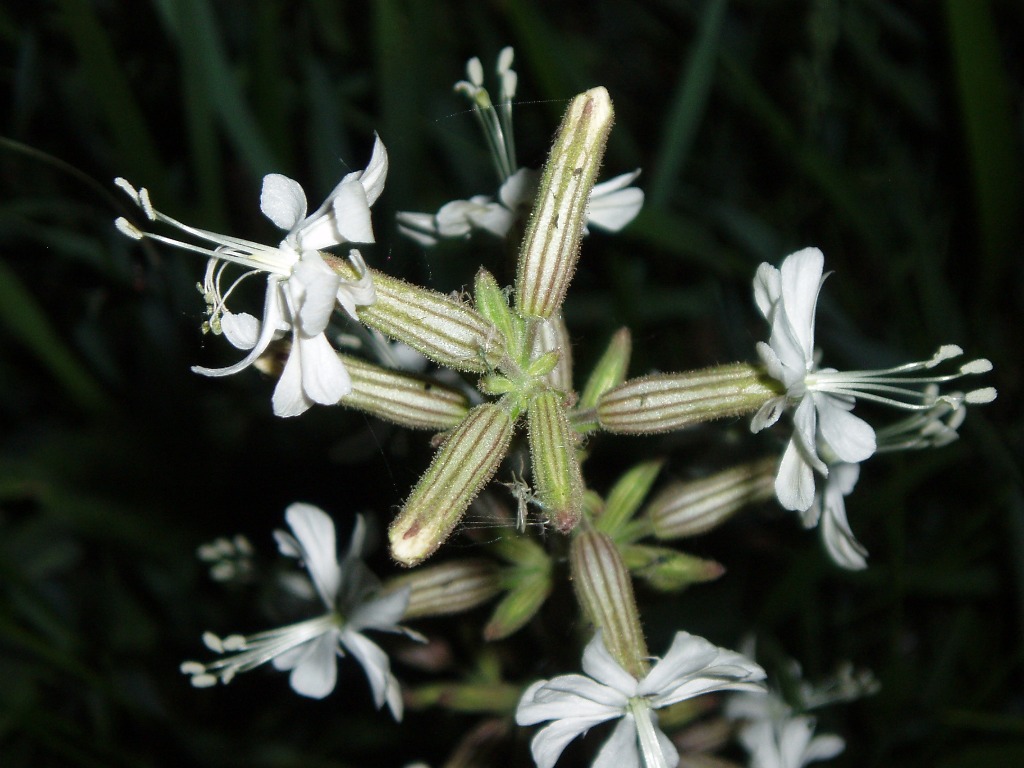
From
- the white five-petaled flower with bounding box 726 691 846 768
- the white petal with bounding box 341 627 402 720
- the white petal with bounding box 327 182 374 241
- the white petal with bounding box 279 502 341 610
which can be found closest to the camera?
the white petal with bounding box 327 182 374 241

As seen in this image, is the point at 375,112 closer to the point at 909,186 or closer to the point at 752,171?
the point at 752,171

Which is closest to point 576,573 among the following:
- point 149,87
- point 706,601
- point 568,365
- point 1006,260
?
point 568,365

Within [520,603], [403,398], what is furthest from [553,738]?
[403,398]

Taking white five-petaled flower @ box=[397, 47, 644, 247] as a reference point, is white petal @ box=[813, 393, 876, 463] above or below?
below

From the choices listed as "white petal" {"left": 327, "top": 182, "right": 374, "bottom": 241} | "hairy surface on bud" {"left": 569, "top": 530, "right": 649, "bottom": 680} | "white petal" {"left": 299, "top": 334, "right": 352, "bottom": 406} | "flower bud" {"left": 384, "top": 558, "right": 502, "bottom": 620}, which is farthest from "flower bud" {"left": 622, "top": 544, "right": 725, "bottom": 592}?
"white petal" {"left": 327, "top": 182, "right": 374, "bottom": 241}

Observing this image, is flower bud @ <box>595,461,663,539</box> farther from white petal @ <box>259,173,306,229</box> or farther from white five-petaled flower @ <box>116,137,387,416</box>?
white petal @ <box>259,173,306,229</box>

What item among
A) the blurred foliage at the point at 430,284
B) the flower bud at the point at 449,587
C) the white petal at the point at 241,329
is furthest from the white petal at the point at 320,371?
the blurred foliage at the point at 430,284

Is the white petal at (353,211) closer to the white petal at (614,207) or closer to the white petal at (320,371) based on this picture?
the white petal at (320,371)

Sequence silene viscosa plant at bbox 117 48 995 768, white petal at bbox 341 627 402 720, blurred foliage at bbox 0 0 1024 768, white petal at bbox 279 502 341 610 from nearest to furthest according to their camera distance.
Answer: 1. silene viscosa plant at bbox 117 48 995 768
2. white petal at bbox 341 627 402 720
3. white petal at bbox 279 502 341 610
4. blurred foliage at bbox 0 0 1024 768
